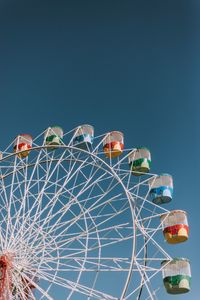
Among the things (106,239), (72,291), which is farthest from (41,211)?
(72,291)

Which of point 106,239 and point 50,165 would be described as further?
point 50,165

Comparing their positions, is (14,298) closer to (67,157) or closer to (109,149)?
(67,157)

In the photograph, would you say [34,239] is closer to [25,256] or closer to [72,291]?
[25,256]

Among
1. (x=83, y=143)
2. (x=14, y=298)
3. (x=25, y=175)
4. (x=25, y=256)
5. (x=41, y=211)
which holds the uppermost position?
(x=83, y=143)

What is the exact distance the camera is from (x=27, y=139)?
20031 millimetres

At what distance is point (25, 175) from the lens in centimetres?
1816

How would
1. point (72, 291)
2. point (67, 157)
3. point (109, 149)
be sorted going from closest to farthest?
point (72, 291), point (67, 157), point (109, 149)

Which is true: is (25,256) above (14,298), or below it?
above

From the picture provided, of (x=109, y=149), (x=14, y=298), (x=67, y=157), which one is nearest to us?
(x=14, y=298)

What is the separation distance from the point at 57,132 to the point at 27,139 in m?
1.14

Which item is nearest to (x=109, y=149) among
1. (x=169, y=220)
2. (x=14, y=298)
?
(x=169, y=220)

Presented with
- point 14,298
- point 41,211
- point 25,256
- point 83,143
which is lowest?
point 14,298

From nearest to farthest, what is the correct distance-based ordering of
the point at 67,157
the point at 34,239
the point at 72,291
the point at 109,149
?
the point at 72,291 < the point at 34,239 < the point at 67,157 < the point at 109,149

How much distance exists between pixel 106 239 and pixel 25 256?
2.48 meters
